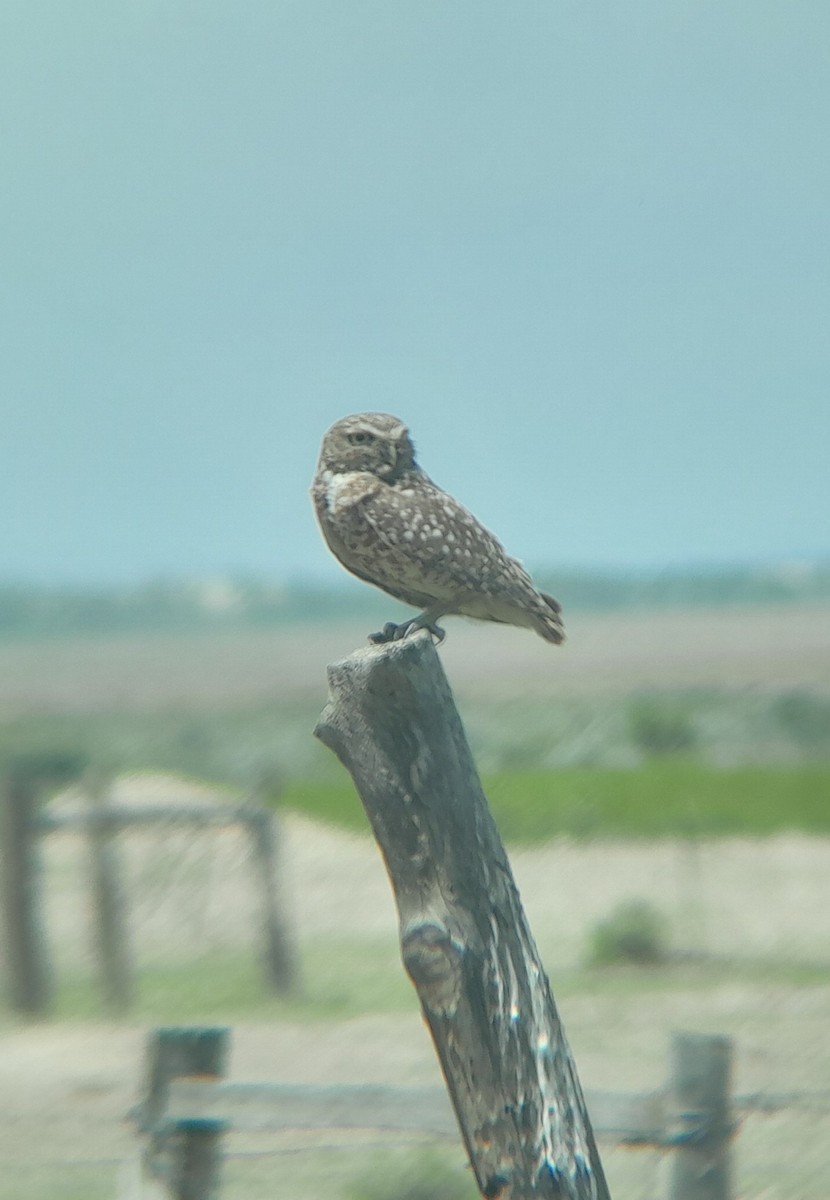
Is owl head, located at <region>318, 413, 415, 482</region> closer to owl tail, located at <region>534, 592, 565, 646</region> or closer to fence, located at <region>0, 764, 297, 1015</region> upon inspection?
owl tail, located at <region>534, 592, 565, 646</region>

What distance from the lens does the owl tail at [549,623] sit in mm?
4066

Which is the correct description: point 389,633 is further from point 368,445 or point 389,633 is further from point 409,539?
point 368,445

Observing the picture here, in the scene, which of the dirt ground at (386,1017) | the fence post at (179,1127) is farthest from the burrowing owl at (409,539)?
the dirt ground at (386,1017)

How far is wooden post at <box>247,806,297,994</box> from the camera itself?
11.4 meters

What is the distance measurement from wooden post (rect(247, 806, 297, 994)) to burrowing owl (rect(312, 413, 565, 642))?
7349 mm

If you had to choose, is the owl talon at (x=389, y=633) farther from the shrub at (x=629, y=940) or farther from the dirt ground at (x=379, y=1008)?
the shrub at (x=629, y=940)

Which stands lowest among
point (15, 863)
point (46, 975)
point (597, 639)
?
point (46, 975)

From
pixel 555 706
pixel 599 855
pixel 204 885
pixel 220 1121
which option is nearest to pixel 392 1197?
pixel 220 1121

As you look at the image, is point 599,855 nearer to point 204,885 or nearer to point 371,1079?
point 204,885

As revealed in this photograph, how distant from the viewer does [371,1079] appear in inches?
445

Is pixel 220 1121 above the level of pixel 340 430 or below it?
below

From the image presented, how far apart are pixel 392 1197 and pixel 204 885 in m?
8.10

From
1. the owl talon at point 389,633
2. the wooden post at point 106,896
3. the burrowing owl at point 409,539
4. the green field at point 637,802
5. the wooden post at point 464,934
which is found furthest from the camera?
the green field at point 637,802

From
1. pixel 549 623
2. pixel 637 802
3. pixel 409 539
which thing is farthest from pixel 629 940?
pixel 409 539
